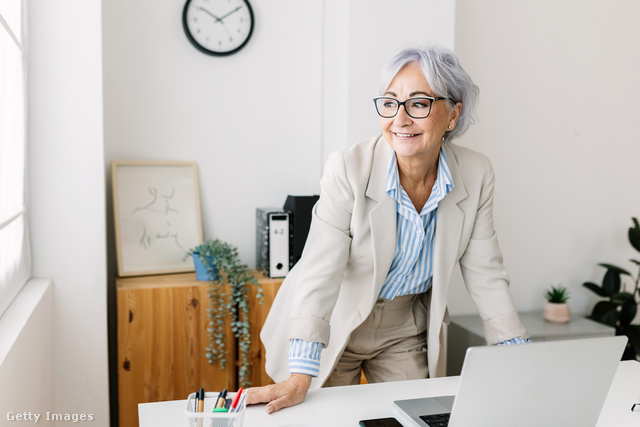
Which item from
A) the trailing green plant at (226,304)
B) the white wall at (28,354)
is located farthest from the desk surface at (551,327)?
the white wall at (28,354)

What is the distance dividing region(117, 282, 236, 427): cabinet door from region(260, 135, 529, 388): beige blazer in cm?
82

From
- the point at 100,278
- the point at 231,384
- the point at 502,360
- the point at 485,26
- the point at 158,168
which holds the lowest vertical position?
the point at 231,384

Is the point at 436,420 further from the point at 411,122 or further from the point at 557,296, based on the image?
the point at 557,296

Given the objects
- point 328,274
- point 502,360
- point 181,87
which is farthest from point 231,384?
point 502,360

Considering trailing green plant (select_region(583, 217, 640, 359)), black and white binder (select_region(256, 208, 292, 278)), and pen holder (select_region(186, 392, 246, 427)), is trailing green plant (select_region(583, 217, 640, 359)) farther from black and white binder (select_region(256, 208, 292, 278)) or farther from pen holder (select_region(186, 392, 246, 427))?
pen holder (select_region(186, 392, 246, 427))

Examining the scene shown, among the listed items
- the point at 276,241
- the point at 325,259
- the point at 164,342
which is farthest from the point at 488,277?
the point at 164,342

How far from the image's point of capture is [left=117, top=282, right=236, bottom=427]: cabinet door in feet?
8.30

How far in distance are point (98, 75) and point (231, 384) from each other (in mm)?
1444

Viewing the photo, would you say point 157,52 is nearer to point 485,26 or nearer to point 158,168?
point 158,168

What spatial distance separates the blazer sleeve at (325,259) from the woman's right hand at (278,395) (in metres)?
0.19

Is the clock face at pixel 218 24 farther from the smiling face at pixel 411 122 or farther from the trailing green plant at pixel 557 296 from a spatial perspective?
the trailing green plant at pixel 557 296

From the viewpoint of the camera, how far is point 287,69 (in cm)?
304

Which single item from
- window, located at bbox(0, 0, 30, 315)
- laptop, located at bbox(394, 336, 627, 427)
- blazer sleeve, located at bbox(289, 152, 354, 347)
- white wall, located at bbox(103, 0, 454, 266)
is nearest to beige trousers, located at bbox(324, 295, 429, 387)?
blazer sleeve, located at bbox(289, 152, 354, 347)

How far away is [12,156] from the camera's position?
1881 millimetres
